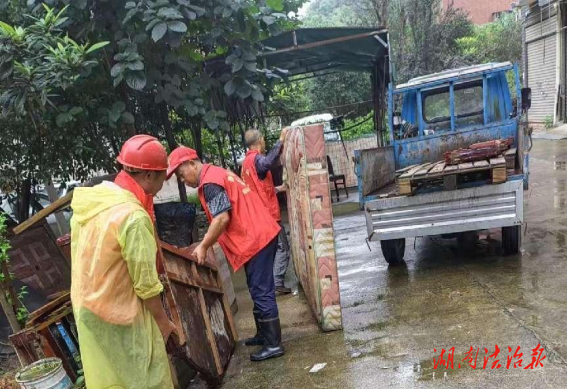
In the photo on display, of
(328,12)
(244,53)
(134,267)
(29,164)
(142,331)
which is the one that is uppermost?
(328,12)

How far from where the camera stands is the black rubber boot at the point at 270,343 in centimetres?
323

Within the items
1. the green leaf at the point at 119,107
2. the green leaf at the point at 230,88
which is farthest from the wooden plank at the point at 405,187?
the green leaf at the point at 119,107

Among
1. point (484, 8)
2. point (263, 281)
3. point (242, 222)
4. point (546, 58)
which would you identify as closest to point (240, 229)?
point (242, 222)

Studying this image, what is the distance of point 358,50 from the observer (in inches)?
305

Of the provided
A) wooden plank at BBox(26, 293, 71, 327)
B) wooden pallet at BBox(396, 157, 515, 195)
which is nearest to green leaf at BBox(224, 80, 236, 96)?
wooden pallet at BBox(396, 157, 515, 195)

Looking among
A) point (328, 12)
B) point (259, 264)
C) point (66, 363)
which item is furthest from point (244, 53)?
point (328, 12)

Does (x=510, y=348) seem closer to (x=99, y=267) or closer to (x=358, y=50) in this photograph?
(x=99, y=267)

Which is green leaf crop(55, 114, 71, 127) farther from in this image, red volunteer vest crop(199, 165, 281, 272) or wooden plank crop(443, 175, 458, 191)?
wooden plank crop(443, 175, 458, 191)

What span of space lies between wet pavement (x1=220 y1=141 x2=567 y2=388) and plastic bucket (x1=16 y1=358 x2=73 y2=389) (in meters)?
1.08

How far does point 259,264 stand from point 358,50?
5712mm

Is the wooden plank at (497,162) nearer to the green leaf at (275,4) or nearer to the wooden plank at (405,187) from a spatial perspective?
the wooden plank at (405,187)

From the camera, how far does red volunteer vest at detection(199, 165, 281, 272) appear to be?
304 centimetres

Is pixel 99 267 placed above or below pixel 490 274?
above

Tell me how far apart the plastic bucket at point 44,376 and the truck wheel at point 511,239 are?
425 cm
